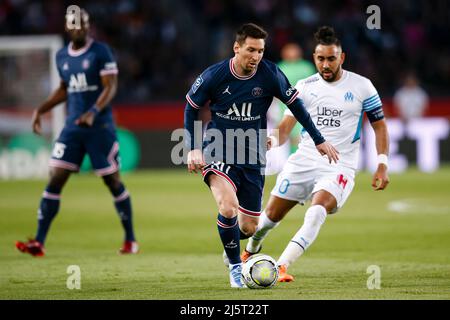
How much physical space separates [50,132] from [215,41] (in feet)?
17.1

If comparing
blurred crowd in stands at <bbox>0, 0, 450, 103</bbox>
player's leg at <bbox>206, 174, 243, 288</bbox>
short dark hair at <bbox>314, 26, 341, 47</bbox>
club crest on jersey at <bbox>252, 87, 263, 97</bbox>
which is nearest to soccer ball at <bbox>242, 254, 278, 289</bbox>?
player's leg at <bbox>206, 174, 243, 288</bbox>

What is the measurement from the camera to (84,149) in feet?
32.2

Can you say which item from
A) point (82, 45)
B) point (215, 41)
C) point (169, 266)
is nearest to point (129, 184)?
point (215, 41)

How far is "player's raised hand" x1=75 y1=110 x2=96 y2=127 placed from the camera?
9.38 meters

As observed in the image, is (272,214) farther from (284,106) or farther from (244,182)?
(284,106)

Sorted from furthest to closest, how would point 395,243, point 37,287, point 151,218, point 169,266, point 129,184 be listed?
point 129,184 → point 151,218 → point 395,243 → point 169,266 → point 37,287

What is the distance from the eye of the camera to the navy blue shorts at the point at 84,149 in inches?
380

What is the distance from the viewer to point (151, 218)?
13.2 meters

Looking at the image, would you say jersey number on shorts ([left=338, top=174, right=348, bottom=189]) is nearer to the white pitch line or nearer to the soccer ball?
the soccer ball

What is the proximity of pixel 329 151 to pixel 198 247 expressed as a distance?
123 inches

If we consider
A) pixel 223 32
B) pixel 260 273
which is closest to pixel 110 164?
pixel 260 273

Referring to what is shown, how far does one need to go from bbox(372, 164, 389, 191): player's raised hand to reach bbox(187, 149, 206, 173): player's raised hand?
4.78 feet

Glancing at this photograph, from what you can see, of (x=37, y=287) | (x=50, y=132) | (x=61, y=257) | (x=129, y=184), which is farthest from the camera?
(x=50, y=132)

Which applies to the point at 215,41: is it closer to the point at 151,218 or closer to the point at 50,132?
the point at 50,132
